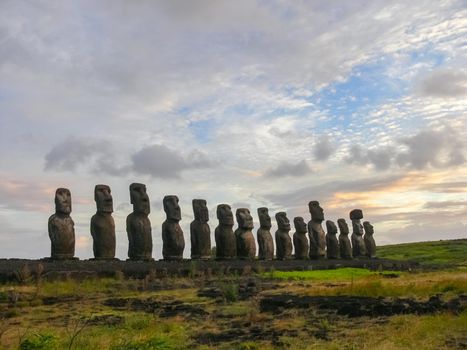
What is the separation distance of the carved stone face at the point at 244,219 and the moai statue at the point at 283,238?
157 inches

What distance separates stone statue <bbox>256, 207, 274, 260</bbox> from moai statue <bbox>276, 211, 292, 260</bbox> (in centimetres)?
135

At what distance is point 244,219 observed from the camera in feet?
96.3

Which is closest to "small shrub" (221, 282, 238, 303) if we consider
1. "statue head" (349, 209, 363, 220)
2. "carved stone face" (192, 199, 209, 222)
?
"carved stone face" (192, 199, 209, 222)

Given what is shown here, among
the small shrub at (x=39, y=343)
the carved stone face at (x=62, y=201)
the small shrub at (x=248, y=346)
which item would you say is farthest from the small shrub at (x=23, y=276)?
the small shrub at (x=248, y=346)

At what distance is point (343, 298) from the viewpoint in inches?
478

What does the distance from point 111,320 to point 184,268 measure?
31.4 feet

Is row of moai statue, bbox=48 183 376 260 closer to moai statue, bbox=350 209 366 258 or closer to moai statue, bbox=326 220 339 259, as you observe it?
moai statue, bbox=326 220 339 259

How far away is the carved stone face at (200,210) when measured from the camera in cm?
2708

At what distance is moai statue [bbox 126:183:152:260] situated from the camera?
23.6 metres

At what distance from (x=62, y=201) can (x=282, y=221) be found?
48.4ft

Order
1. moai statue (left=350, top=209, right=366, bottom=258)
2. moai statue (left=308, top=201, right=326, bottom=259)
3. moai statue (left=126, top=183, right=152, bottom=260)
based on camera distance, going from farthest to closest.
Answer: moai statue (left=350, top=209, right=366, bottom=258)
moai statue (left=308, top=201, right=326, bottom=259)
moai statue (left=126, top=183, right=152, bottom=260)

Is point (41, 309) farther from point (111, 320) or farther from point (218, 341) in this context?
point (218, 341)

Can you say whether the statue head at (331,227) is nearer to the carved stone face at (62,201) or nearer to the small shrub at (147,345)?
the carved stone face at (62,201)

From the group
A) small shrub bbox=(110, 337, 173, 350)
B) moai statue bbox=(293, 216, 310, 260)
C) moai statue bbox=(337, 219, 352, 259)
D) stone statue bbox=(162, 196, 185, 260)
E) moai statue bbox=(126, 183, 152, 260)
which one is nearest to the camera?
small shrub bbox=(110, 337, 173, 350)
